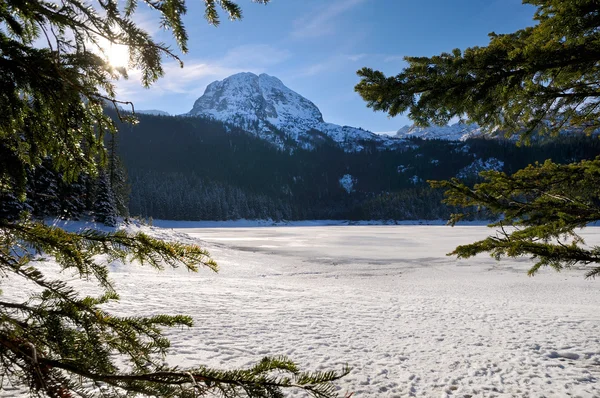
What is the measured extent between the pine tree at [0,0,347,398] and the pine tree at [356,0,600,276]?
2.43m

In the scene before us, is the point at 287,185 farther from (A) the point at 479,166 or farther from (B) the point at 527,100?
(B) the point at 527,100

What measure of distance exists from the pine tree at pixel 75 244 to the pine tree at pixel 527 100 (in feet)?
7.98

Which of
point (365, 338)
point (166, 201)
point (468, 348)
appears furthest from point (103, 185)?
point (166, 201)

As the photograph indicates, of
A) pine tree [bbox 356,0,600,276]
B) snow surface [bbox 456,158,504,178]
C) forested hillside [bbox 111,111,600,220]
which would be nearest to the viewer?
pine tree [bbox 356,0,600,276]

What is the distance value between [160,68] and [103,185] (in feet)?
90.3

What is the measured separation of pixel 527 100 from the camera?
3951 millimetres

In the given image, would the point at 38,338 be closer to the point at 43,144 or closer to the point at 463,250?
the point at 43,144

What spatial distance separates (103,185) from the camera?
1004 inches

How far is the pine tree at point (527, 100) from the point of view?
10.5 ft

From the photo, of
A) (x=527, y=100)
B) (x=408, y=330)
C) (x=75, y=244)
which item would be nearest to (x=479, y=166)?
(x=408, y=330)

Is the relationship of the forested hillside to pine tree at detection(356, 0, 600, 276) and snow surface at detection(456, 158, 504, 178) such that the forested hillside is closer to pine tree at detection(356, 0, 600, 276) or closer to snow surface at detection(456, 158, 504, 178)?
snow surface at detection(456, 158, 504, 178)

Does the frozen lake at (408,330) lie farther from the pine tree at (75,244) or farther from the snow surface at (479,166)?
the snow surface at (479,166)

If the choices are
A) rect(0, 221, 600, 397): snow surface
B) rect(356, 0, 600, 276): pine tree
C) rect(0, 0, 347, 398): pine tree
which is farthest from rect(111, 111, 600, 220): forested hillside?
rect(0, 0, 347, 398): pine tree

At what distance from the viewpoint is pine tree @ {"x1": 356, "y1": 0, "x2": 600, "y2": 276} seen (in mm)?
3201
